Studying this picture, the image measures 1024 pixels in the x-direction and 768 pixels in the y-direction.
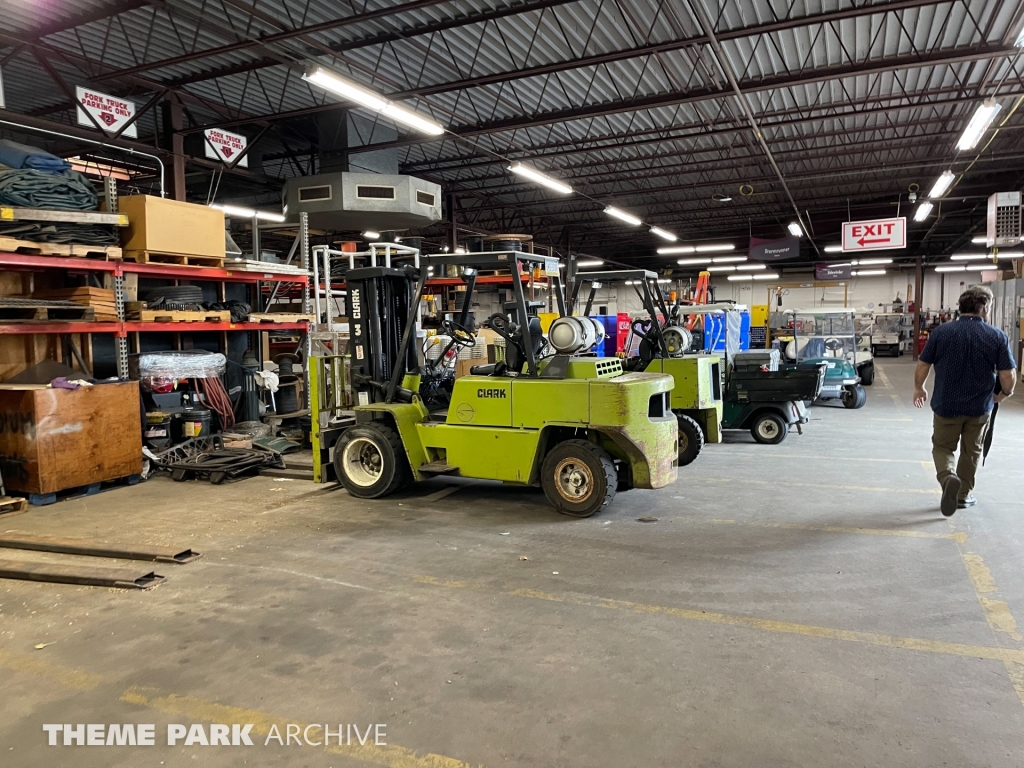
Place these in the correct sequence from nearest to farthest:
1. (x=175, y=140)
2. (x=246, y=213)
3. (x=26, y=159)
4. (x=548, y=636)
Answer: (x=548, y=636)
(x=26, y=159)
(x=175, y=140)
(x=246, y=213)

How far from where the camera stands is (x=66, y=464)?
7.41 meters

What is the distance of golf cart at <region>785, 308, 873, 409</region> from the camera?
14578 millimetres

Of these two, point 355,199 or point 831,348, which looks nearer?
point 355,199

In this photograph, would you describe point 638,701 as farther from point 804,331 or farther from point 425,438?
point 804,331

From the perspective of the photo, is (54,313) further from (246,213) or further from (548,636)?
(548,636)

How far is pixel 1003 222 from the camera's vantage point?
56.5ft

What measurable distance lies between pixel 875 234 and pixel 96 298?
21.7 meters

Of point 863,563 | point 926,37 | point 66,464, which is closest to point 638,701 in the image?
point 863,563

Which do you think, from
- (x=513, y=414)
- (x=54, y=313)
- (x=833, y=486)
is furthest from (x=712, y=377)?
(x=54, y=313)

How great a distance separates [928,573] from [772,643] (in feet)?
6.15

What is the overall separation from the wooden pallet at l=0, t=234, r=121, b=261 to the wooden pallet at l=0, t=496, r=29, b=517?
2729 mm

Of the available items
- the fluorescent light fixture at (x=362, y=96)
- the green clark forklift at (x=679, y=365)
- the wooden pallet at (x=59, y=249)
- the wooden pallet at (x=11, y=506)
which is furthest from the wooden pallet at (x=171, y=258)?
the green clark forklift at (x=679, y=365)

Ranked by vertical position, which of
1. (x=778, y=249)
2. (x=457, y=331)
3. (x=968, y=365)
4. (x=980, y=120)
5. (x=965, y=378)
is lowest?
(x=965, y=378)

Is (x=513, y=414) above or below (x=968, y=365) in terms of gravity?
below
